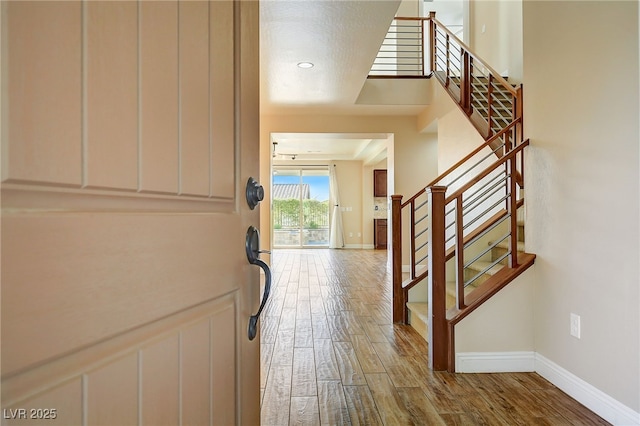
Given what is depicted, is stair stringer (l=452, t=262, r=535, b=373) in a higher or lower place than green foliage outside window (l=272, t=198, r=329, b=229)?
lower

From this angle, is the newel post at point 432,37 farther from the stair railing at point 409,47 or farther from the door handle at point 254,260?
the door handle at point 254,260

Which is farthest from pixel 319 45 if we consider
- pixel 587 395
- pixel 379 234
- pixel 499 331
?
pixel 379 234

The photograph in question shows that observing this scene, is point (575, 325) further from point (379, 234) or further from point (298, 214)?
point (298, 214)

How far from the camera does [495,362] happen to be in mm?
2379

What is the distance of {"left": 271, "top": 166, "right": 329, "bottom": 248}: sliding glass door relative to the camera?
11.2 m

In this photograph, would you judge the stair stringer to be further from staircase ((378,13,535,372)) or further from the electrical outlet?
the electrical outlet

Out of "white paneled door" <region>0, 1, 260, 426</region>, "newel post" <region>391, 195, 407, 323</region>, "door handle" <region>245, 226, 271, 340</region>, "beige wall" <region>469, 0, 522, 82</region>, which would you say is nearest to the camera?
"white paneled door" <region>0, 1, 260, 426</region>

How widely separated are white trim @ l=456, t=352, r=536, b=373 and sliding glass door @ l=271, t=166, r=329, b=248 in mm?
8819

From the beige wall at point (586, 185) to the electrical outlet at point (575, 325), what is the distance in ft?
0.11

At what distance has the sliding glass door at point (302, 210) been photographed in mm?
11172

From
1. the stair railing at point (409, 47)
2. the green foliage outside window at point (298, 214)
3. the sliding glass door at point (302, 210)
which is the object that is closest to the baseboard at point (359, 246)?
the sliding glass door at point (302, 210)

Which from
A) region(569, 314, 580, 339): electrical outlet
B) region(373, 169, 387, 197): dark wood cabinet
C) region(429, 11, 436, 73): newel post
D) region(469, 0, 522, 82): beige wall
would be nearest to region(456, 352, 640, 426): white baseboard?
region(569, 314, 580, 339): electrical outlet

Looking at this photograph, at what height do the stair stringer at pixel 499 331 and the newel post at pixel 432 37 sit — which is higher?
the newel post at pixel 432 37

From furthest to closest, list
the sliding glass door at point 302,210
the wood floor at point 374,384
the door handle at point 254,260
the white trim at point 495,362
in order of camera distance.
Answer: the sliding glass door at point 302,210 → the white trim at point 495,362 → the wood floor at point 374,384 → the door handle at point 254,260
